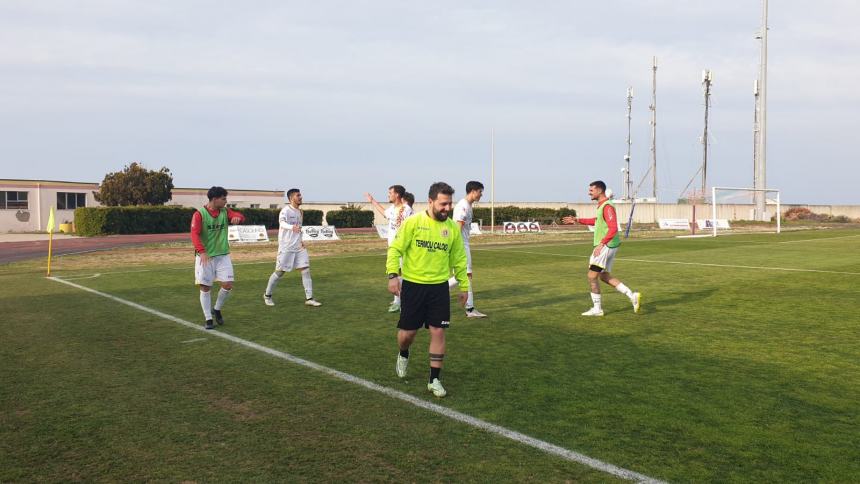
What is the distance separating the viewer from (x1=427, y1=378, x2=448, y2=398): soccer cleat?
6.12 metres

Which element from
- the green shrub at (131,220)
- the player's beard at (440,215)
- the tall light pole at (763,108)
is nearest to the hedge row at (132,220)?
the green shrub at (131,220)

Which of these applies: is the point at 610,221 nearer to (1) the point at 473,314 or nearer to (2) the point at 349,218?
(1) the point at 473,314

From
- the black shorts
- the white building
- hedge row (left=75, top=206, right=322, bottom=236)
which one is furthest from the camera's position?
the white building

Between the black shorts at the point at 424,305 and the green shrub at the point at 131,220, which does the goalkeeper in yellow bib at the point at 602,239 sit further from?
the green shrub at the point at 131,220

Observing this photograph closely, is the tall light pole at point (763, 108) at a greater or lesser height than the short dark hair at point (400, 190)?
greater

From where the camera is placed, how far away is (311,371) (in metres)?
7.11

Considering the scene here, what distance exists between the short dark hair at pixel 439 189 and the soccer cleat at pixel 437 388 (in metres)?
1.78

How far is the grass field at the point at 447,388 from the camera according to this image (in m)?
4.56

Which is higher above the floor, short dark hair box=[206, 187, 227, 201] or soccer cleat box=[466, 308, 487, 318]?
short dark hair box=[206, 187, 227, 201]

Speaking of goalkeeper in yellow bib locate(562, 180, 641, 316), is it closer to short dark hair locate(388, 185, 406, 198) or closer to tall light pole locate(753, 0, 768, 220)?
short dark hair locate(388, 185, 406, 198)

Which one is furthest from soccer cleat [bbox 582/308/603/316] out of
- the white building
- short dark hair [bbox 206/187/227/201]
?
the white building

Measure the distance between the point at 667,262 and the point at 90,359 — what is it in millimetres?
17851

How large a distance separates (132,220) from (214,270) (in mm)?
37463

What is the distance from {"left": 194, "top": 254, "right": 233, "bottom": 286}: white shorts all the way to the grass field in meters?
Answer: 0.76
